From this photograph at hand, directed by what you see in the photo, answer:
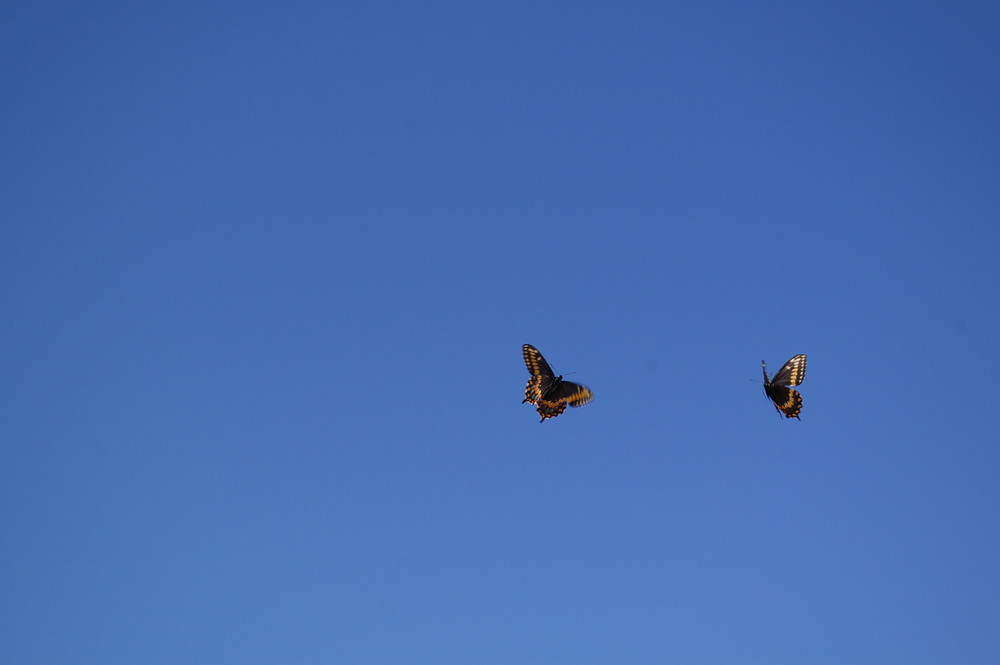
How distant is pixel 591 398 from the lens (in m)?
24.1

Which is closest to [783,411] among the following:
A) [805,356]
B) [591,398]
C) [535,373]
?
[805,356]

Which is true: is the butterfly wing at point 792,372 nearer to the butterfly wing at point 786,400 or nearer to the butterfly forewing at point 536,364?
the butterfly wing at point 786,400

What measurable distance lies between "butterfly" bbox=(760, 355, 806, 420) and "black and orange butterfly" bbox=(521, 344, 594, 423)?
602cm

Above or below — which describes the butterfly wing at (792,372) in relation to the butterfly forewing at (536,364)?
below

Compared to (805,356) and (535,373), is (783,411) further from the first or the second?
(535,373)

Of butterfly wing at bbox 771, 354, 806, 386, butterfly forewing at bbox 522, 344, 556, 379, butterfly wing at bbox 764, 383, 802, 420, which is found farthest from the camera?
butterfly forewing at bbox 522, 344, 556, 379

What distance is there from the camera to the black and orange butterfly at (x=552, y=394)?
23609 mm

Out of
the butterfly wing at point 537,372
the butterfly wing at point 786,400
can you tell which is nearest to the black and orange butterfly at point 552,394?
the butterfly wing at point 537,372

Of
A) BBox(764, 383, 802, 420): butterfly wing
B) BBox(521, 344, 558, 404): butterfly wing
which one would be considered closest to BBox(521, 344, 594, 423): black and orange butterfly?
BBox(521, 344, 558, 404): butterfly wing

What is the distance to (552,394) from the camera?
78.2 feet

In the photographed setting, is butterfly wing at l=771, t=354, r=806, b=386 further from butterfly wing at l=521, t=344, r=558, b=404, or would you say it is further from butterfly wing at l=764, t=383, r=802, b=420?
butterfly wing at l=521, t=344, r=558, b=404

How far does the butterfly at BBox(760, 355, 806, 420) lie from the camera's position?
22969mm

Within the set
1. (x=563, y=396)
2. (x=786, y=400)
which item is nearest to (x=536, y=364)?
(x=563, y=396)

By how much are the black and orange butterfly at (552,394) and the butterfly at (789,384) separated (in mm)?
6023
